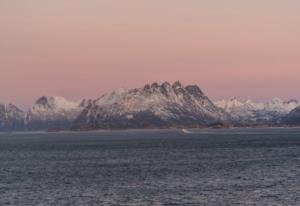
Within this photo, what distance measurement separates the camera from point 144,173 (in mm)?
102438

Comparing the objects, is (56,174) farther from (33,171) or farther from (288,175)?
(288,175)

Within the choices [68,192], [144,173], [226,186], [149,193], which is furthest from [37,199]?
[144,173]

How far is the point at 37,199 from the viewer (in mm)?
71688

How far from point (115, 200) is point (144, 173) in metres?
33.8

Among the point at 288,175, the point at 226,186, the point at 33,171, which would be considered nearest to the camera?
the point at 226,186

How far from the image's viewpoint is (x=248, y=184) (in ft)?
265

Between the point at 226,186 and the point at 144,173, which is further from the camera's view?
the point at 144,173

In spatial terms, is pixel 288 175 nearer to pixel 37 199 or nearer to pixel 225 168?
pixel 225 168

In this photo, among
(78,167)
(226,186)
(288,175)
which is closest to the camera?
(226,186)

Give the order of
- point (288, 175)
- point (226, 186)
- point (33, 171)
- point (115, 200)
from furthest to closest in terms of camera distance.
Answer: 1. point (33, 171)
2. point (288, 175)
3. point (226, 186)
4. point (115, 200)

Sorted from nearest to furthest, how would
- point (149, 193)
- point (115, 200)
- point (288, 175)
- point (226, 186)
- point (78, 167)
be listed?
1. point (115, 200)
2. point (149, 193)
3. point (226, 186)
4. point (288, 175)
5. point (78, 167)

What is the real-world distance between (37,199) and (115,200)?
9079mm

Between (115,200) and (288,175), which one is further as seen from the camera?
(288,175)

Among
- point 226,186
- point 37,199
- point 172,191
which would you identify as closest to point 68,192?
point 37,199
